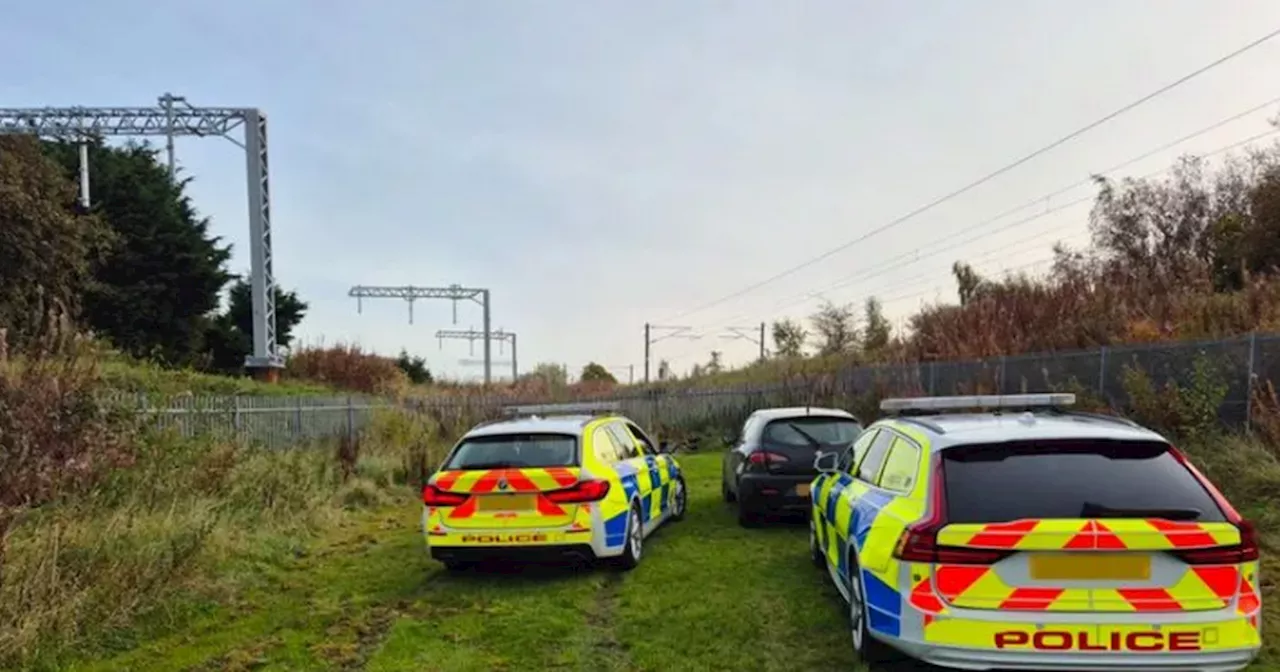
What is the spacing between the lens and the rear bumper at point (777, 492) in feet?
31.7

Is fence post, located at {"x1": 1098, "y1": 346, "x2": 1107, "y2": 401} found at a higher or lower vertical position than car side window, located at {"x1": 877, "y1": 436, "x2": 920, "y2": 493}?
higher

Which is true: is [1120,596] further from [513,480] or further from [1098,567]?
[513,480]

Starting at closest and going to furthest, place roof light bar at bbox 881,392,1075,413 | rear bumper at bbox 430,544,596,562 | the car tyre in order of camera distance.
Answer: the car tyre
roof light bar at bbox 881,392,1075,413
rear bumper at bbox 430,544,596,562

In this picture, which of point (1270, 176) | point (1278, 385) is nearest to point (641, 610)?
point (1278, 385)

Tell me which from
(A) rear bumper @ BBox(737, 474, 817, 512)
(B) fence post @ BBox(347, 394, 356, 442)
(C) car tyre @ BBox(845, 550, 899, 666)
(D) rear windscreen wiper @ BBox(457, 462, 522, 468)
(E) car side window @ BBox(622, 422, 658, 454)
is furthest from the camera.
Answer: (B) fence post @ BBox(347, 394, 356, 442)

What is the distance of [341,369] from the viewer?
3244 centimetres

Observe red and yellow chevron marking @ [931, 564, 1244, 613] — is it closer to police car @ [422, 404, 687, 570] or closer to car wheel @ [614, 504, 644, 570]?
police car @ [422, 404, 687, 570]

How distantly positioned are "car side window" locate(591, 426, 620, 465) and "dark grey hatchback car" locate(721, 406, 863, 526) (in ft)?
6.02

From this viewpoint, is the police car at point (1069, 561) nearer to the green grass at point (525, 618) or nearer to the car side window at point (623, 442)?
the green grass at point (525, 618)

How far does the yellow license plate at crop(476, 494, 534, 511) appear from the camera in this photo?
7504 millimetres

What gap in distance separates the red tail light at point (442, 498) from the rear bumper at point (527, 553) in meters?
0.37

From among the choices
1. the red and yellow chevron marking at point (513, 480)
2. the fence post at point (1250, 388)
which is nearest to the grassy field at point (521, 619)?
the red and yellow chevron marking at point (513, 480)

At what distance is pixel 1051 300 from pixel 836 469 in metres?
12.2

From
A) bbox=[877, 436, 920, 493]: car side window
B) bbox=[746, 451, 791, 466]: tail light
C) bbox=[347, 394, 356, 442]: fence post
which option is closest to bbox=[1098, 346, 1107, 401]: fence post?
bbox=[746, 451, 791, 466]: tail light
